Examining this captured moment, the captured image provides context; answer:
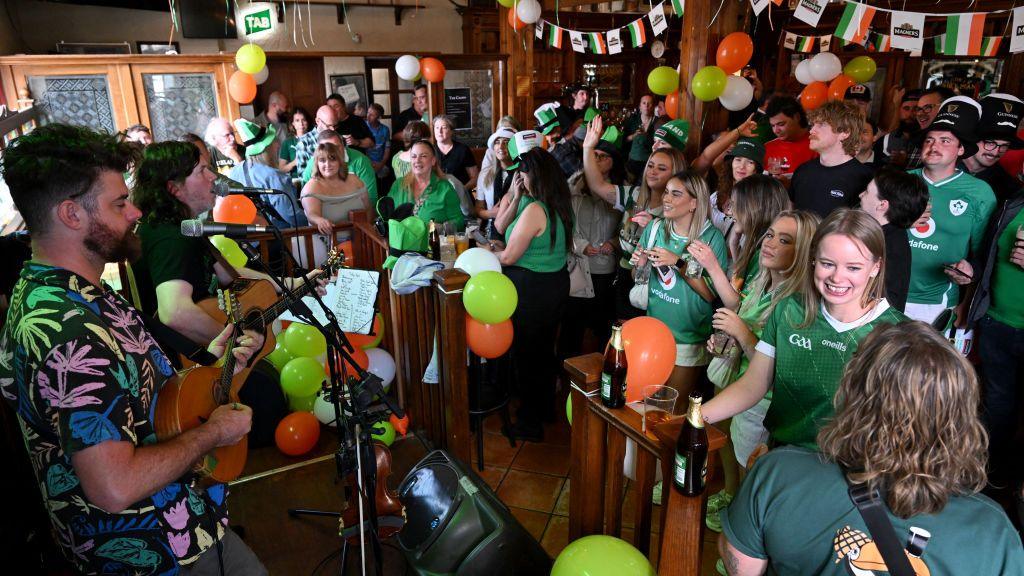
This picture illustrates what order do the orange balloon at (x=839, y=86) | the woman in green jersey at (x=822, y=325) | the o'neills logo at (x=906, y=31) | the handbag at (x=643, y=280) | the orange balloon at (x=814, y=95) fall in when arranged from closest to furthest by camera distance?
1. the woman in green jersey at (x=822, y=325)
2. the handbag at (x=643, y=280)
3. the o'neills logo at (x=906, y=31)
4. the orange balloon at (x=814, y=95)
5. the orange balloon at (x=839, y=86)

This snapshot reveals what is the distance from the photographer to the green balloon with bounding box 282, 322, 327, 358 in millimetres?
3377

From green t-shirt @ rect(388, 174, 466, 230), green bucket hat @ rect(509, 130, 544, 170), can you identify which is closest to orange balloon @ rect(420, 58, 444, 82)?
green t-shirt @ rect(388, 174, 466, 230)

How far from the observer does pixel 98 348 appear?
4.22ft

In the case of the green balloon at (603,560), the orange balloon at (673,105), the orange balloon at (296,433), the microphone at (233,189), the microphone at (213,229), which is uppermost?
the orange balloon at (673,105)

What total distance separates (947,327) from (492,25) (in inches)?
357

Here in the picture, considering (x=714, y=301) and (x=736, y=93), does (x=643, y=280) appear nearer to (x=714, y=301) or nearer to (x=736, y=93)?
(x=714, y=301)

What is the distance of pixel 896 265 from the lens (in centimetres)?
251

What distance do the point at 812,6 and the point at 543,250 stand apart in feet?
9.12

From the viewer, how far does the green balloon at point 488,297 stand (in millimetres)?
2656

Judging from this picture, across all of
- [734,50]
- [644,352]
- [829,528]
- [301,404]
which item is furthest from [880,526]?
[734,50]

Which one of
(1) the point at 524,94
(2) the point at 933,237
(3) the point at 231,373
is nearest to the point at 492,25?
(1) the point at 524,94

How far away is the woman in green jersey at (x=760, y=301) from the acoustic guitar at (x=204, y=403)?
66.3 inches

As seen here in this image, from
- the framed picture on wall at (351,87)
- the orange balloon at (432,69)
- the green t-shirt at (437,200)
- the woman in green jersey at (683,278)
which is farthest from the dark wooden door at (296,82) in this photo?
the woman in green jersey at (683,278)

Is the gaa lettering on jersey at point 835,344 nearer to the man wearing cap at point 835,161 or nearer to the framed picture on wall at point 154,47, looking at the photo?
the man wearing cap at point 835,161
